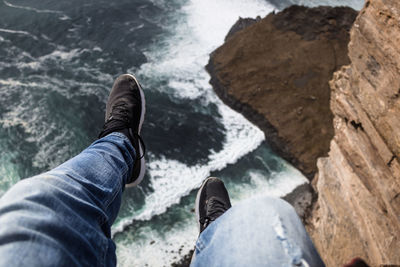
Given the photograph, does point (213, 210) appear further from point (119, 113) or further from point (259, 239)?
point (259, 239)

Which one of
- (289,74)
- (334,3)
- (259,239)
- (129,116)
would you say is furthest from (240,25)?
(259,239)

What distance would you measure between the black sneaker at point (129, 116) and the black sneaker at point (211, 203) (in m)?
0.72

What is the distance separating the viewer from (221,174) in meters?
6.09

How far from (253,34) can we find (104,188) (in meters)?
7.67

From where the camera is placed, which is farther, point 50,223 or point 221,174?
point 221,174

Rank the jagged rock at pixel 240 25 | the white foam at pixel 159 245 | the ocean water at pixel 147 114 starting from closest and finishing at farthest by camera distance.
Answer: the white foam at pixel 159 245, the ocean water at pixel 147 114, the jagged rock at pixel 240 25

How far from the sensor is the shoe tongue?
A: 114 inches

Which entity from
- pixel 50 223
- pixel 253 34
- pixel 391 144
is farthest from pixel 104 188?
pixel 253 34

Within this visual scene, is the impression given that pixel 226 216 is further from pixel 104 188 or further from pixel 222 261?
pixel 104 188

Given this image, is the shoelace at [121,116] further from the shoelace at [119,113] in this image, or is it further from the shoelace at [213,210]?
the shoelace at [213,210]

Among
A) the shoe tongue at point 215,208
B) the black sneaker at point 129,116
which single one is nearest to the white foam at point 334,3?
the black sneaker at point 129,116

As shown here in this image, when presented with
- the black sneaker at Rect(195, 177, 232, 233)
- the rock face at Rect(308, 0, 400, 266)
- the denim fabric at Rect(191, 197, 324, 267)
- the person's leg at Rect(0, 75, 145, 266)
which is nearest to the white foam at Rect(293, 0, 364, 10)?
the rock face at Rect(308, 0, 400, 266)

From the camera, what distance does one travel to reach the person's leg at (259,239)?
1213mm

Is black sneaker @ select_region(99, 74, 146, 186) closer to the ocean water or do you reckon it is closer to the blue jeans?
the blue jeans
